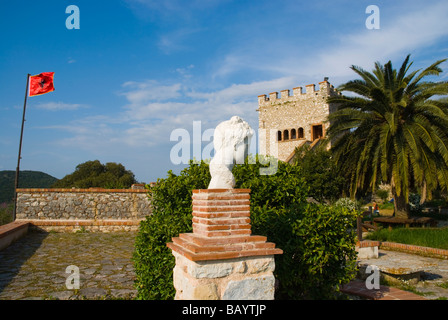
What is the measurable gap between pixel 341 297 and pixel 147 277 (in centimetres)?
285

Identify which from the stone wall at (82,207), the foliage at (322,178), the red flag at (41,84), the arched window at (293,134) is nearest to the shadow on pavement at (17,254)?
the stone wall at (82,207)

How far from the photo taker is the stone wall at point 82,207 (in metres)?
12.7

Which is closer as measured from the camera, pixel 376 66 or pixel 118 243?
pixel 118 243

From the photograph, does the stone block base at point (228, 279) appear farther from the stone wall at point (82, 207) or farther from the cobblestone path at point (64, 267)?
the stone wall at point (82, 207)

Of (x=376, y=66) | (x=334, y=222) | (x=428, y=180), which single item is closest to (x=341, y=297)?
(x=334, y=222)

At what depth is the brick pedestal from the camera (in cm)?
Result: 311

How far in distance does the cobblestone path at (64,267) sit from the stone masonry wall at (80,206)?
1590 millimetres

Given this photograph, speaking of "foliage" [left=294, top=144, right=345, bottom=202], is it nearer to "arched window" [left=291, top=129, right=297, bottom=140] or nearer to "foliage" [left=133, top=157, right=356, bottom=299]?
"foliage" [left=133, top=157, right=356, bottom=299]

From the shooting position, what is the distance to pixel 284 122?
101 ft

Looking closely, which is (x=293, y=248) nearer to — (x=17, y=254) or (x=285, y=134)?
(x=17, y=254)

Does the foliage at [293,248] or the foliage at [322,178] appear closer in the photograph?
the foliage at [293,248]

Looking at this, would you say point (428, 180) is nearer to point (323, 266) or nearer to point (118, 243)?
point (323, 266)

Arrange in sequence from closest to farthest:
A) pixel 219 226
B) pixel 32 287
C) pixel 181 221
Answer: pixel 219 226 → pixel 181 221 → pixel 32 287

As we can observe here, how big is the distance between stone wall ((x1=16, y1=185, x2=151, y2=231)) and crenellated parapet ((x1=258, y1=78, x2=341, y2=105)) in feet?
66.8
